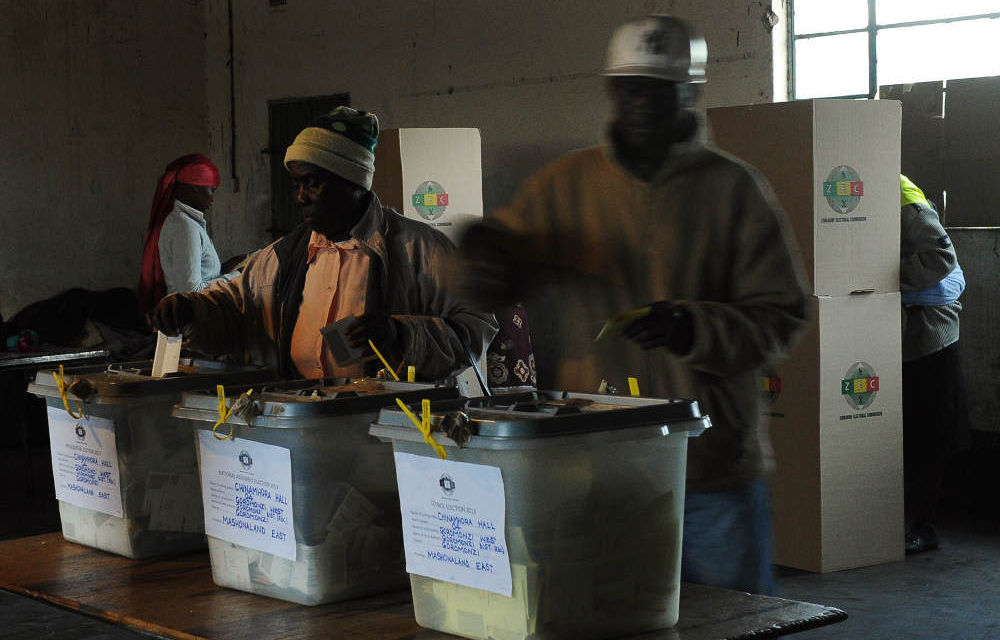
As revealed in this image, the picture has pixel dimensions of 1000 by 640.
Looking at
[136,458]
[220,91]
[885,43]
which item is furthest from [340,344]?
[220,91]

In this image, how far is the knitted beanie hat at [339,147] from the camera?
2590 mm

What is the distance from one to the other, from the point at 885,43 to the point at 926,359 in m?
1.57

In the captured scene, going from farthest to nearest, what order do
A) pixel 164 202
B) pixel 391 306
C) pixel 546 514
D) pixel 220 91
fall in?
pixel 220 91 < pixel 164 202 < pixel 391 306 < pixel 546 514

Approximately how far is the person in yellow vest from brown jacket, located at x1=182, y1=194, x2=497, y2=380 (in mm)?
2569

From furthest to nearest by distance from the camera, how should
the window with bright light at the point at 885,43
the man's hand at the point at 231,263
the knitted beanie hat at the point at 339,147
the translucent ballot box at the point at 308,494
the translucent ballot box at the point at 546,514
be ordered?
the man's hand at the point at 231,263 → the window with bright light at the point at 885,43 → the knitted beanie hat at the point at 339,147 → the translucent ballot box at the point at 308,494 → the translucent ballot box at the point at 546,514

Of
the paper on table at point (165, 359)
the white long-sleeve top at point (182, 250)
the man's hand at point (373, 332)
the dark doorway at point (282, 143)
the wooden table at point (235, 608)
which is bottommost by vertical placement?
the wooden table at point (235, 608)

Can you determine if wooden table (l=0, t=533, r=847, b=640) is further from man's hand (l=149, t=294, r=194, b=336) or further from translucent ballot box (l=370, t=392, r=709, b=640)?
man's hand (l=149, t=294, r=194, b=336)

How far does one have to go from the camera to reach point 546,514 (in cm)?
157

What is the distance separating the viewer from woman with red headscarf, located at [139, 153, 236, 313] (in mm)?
Answer: 5918

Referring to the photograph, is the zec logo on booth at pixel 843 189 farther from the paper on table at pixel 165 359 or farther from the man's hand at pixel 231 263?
the man's hand at pixel 231 263

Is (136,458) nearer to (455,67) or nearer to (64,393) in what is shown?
(64,393)

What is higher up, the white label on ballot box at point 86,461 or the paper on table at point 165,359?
the paper on table at point 165,359

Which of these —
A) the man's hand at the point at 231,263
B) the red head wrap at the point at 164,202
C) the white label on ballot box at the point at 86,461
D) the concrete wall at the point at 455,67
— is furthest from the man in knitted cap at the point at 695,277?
the man's hand at the point at 231,263

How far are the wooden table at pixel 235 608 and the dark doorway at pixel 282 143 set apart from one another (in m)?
6.07
